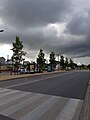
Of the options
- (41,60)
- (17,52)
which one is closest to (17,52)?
(17,52)

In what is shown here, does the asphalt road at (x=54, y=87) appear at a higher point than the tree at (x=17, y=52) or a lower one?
lower

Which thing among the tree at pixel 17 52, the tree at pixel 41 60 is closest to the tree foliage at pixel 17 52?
the tree at pixel 17 52

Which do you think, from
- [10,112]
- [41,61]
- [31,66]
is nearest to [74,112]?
[10,112]

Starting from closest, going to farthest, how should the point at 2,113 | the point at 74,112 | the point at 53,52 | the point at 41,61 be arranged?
the point at 2,113 < the point at 74,112 < the point at 41,61 < the point at 53,52

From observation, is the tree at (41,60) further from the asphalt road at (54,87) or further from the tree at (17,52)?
the asphalt road at (54,87)

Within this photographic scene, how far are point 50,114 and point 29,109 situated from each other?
46.6 inches

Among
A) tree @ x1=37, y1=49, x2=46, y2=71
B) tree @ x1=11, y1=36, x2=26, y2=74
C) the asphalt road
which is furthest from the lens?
tree @ x1=37, y1=49, x2=46, y2=71

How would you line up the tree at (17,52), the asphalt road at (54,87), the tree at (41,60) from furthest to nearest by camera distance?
the tree at (41,60), the tree at (17,52), the asphalt road at (54,87)

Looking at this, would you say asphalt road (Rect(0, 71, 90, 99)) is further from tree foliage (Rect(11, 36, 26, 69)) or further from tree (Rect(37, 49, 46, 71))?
tree (Rect(37, 49, 46, 71))

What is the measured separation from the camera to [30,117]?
8516 millimetres

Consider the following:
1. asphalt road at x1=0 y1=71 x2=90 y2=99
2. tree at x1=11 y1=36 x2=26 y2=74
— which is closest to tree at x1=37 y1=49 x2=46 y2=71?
tree at x1=11 y1=36 x2=26 y2=74

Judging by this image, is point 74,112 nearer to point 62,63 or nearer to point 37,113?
point 37,113

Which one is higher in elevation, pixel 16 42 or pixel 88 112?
pixel 16 42

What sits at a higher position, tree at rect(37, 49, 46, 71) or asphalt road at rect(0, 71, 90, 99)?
tree at rect(37, 49, 46, 71)
